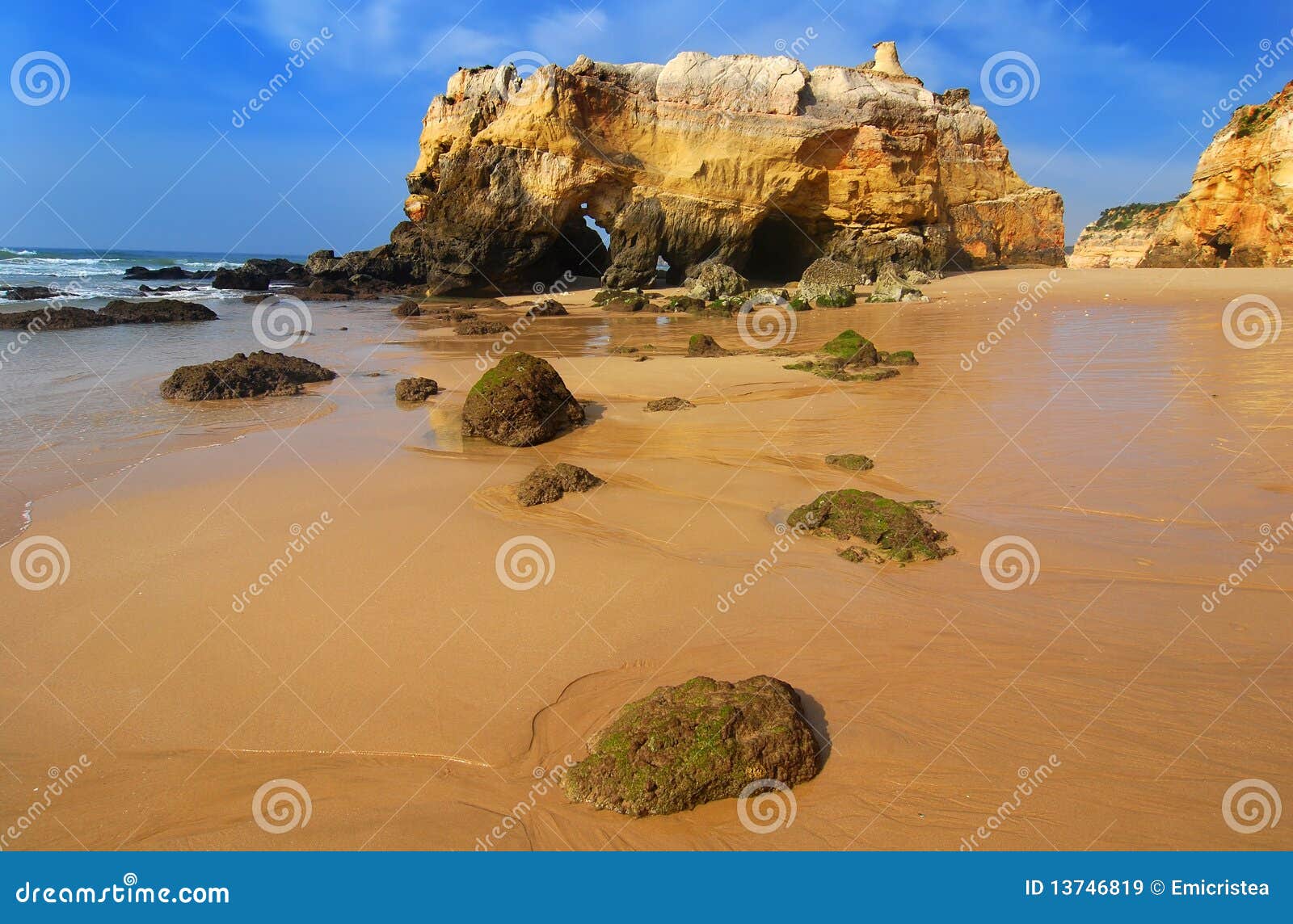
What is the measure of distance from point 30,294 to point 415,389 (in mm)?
25002

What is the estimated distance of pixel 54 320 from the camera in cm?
1783

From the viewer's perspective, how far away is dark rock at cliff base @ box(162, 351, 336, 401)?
32.0 feet

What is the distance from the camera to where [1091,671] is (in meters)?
3.42

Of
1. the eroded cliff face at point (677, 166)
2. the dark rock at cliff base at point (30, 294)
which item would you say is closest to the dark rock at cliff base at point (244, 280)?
the dark rock at cliff base at point (30, 294)

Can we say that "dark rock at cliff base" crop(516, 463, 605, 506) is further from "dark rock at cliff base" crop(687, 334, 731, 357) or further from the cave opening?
the cave opening

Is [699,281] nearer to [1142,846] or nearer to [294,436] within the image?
[294,436]

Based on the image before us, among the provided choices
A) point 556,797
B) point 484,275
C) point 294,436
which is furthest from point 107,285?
point 556,797

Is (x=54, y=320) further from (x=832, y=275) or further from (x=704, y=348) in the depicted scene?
(x=832, y=275)

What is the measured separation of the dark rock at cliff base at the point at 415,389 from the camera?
375 inches

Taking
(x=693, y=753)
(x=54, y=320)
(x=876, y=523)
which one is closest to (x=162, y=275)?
(x=54, y=320)

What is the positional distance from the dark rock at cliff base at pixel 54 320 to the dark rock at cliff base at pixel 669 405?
54.2ft

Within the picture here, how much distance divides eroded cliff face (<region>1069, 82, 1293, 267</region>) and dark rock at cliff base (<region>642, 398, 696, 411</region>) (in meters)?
29.5

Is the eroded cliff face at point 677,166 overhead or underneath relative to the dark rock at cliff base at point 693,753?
overhead

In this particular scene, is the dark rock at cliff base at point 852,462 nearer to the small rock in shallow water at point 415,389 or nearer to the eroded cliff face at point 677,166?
the small rock in shallow water at point 415,389
